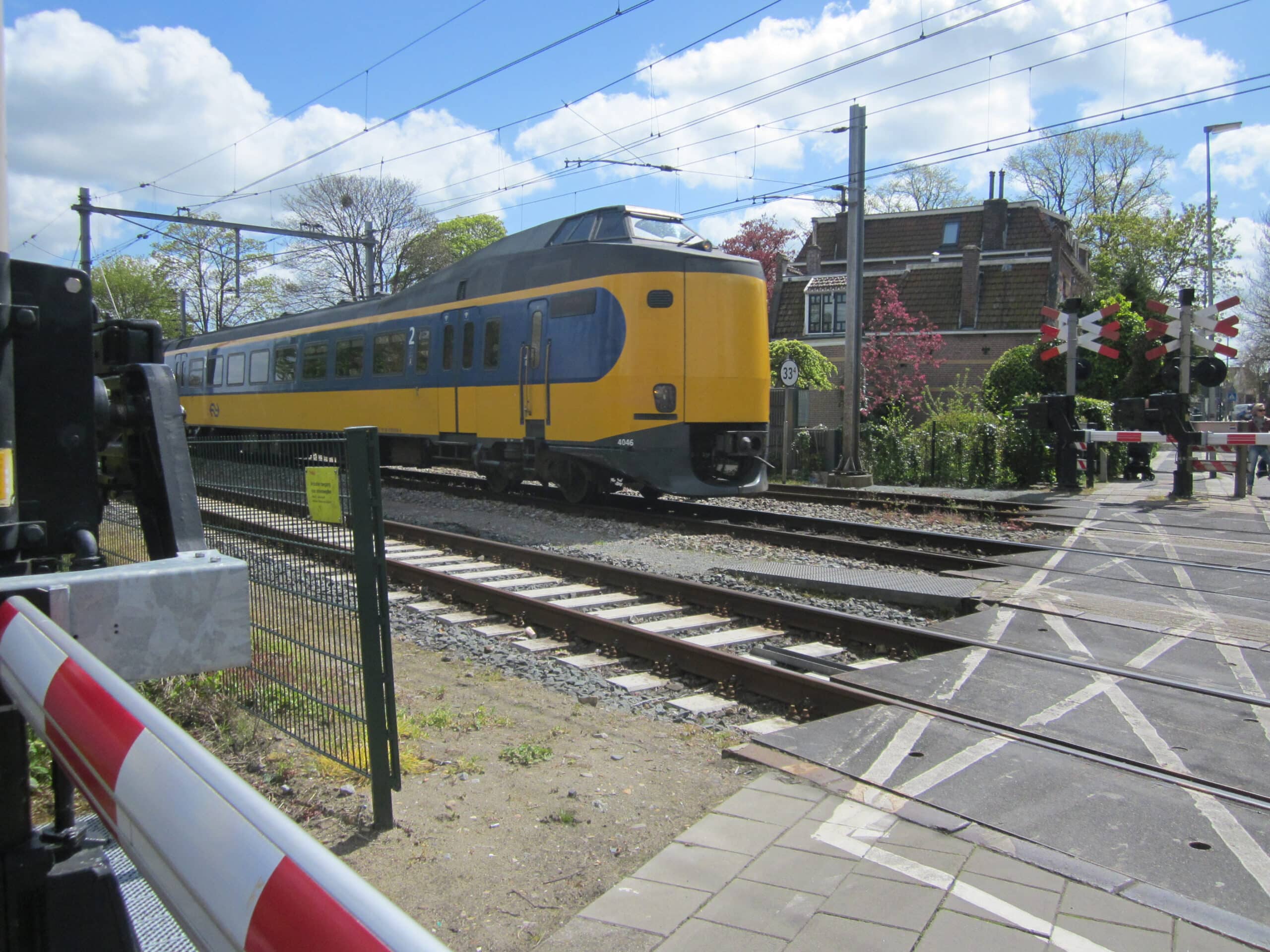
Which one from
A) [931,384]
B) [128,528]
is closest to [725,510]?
[128,528]

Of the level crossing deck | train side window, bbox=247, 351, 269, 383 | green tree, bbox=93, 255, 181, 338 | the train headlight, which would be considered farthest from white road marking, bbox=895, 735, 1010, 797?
green tree, bbox=93, 255, 181, 338

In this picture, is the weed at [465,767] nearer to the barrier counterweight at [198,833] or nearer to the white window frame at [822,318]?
the barrier counterweight at [198,833]

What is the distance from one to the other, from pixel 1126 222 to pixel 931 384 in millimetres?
24357

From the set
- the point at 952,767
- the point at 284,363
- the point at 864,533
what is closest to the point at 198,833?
Result: the point at 952,767

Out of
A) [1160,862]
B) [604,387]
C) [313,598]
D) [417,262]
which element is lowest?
[1160,862]

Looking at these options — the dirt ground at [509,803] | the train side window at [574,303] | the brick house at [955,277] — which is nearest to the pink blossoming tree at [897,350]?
the brick house at [955,277]

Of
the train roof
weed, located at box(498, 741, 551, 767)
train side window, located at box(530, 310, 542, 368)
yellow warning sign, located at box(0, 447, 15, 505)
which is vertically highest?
the train roof

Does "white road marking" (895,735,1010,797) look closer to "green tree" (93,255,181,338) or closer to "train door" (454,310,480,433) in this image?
"train door" (454,310,480,433)

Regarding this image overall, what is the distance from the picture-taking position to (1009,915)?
2.94 meters

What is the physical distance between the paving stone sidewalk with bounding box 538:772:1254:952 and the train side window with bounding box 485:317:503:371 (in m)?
10.3

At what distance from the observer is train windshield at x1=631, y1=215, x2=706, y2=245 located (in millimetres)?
11875

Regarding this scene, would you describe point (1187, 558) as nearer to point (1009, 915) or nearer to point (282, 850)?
point (1009, 915)

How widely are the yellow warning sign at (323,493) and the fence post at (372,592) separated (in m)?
0.21

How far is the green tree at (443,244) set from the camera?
45.6 m
